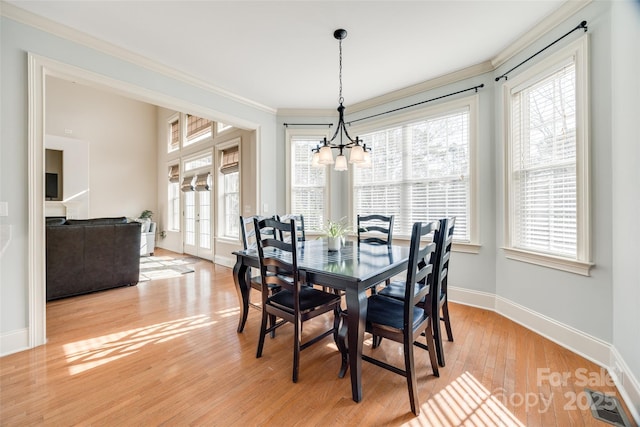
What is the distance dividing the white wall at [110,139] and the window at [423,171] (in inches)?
262

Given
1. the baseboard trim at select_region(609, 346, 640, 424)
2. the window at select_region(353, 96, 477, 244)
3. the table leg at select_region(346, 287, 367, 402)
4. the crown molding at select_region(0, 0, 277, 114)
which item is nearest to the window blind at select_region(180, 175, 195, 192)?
the crown molding at select_region(0, 0, 277, 114)

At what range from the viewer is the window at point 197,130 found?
5965mm

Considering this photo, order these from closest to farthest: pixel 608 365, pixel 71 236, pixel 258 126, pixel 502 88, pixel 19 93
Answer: pixel 608 365 → pixel 19 93 → pixel 502 88 → pixel 71 236 → pixel 258 126

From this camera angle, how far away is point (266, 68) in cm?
322

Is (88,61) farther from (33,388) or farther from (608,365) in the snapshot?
(608,365)

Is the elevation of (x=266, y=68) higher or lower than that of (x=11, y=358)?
higher

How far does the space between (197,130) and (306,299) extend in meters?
5.82

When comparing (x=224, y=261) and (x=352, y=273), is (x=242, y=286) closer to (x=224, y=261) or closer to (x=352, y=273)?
(x=352, y=273)

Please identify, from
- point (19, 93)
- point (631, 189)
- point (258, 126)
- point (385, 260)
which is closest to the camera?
point (631, 189)

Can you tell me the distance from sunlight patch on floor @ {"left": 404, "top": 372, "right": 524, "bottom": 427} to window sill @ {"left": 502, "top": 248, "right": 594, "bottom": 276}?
1.30m

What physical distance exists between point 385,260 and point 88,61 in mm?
3400

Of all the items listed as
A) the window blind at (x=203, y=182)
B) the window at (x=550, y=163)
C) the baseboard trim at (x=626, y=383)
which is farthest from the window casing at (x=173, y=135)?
the baseboard trim at (x=626, y=383)

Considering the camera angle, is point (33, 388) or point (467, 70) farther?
point (467, 70)

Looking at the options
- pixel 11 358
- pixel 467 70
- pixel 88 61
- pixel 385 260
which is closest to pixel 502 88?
pixel 467 70
